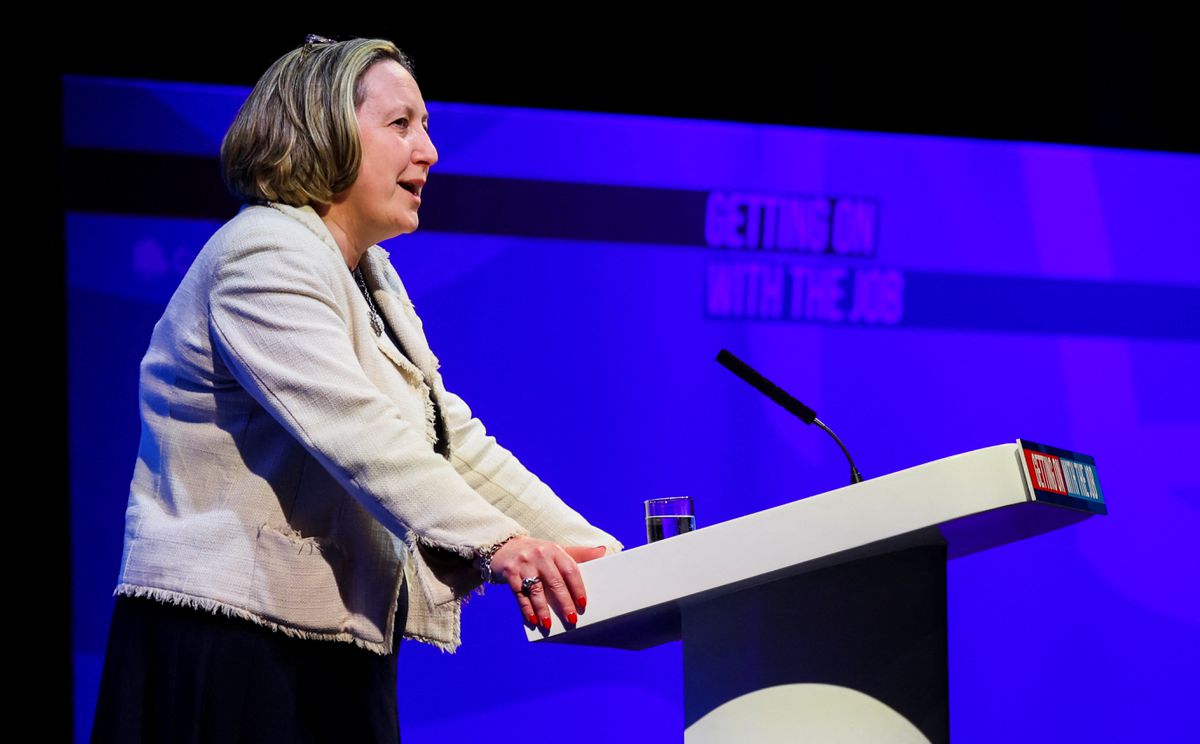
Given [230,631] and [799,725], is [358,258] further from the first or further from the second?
[799,725]

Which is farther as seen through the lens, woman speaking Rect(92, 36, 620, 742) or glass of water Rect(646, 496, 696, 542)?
glass of water Rect(646, 496, 696, 542)

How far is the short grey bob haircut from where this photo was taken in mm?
1726

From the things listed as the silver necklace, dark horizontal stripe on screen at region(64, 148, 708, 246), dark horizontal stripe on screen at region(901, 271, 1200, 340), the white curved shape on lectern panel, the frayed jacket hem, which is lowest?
the white curved shape on lectern panel

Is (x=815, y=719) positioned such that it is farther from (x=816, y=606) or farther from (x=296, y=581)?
(x=296, y=581)

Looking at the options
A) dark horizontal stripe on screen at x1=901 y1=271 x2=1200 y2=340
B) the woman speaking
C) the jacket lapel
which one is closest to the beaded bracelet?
the woman speaking

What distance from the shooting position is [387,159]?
179 cm

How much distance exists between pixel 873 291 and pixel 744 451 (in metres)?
0.61

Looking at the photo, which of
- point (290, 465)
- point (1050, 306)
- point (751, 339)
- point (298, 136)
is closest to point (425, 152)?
point (298, 136)

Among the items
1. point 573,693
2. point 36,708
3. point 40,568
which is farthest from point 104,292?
point 573,693

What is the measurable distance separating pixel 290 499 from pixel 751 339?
2.22 meters

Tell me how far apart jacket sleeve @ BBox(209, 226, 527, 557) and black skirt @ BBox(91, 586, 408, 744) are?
9.8 inches

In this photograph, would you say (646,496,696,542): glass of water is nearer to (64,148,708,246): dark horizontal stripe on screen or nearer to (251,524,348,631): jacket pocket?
(251,524,348,631): jacket pocket

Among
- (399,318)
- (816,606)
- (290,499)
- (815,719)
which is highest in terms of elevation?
(399,318)

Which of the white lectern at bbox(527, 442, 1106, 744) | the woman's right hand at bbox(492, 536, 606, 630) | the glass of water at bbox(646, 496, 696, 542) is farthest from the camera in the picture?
the glass of water at bbox(646, 496, 696, 542)
